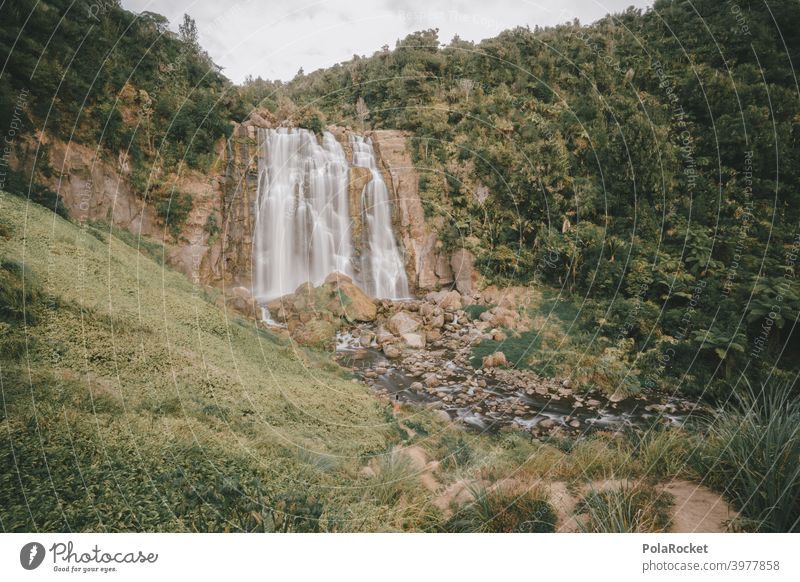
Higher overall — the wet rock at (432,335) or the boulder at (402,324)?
the boulder at (402,324)

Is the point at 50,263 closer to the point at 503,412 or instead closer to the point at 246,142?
the point at 503,412

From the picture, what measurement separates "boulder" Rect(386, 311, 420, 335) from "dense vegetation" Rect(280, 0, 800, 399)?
5067mm

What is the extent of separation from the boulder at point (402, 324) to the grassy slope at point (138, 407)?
15.9 ft

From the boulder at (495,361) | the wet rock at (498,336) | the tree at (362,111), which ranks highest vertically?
the tree at (362,111)

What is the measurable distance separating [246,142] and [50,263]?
44.8 feet

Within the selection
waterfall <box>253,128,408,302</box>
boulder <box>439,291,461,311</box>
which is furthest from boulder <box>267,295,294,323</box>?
boulder <box>439,291,461,311</box>

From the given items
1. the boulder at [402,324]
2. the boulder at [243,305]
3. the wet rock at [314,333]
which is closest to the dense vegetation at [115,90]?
the boulder at [243,305]

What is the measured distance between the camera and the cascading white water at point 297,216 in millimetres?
18578

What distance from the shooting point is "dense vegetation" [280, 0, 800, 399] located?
10.5 meters

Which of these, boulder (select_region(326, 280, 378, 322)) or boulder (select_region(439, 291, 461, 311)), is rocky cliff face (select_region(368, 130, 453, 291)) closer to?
boulder (select_region(439, 291, 461, 311))
